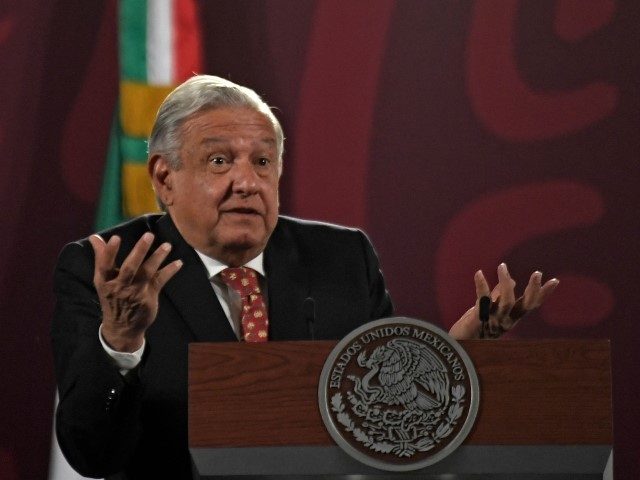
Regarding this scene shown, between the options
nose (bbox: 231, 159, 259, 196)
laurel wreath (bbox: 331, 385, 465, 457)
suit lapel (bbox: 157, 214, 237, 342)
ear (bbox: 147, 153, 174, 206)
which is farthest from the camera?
ear (bbox: 147, 153, 174, 206)

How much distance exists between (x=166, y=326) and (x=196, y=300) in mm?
80

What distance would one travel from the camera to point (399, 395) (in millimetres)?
1528

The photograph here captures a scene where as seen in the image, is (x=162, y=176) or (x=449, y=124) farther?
(x=449, y=124)

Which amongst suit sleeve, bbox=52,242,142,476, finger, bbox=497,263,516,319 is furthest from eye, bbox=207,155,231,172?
finger, bbox=497,263,516,319

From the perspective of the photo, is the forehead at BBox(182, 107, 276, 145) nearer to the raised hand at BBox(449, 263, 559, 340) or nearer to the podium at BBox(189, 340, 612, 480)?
the raised hand at BBox(449, 263, 559, 340)

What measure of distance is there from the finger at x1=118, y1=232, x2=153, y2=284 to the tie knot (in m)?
0.57

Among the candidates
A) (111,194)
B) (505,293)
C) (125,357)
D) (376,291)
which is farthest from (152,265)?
(111,194)

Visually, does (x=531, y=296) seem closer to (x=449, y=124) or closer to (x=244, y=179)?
(x=244, y=179)

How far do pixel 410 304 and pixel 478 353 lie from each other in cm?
167

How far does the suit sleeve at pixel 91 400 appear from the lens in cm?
187

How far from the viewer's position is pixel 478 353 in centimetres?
156

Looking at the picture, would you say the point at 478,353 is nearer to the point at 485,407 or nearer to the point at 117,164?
the point at 485,407

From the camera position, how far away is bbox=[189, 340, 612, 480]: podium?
1.53 metres

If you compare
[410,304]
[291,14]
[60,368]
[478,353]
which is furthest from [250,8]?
[478,353]
